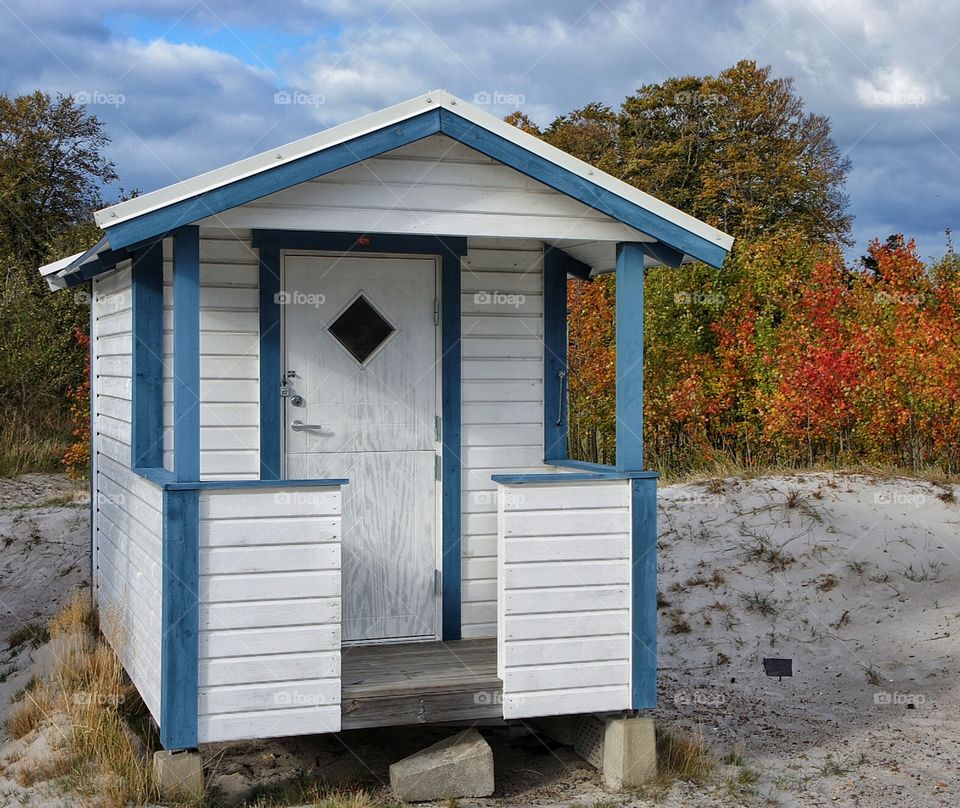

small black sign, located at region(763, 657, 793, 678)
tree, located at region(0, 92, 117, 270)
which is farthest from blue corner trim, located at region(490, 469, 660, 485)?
tree, located at region(0, 92, 117, 270)

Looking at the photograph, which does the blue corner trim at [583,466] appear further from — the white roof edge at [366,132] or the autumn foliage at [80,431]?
the autumn foliage at [80,431]

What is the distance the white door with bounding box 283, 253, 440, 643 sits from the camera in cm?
693

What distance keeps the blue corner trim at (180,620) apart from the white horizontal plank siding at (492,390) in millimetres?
2034

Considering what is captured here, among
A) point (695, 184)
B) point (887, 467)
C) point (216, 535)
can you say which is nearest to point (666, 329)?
point (887, 467)

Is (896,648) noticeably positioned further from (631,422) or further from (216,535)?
(216,535)

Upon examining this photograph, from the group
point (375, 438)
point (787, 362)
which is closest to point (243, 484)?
point (375, 438)

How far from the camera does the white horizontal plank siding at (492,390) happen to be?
719 cm

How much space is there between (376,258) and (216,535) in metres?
2.18

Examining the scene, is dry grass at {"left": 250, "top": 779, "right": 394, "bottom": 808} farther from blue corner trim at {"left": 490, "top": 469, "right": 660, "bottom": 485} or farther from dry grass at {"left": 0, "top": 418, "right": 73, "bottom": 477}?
dry grass at {"left": 0, "top": 418, "right": 73, "bottom": 477}

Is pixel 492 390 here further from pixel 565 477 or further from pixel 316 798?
pixel 316 798

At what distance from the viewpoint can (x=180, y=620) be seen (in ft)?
18.2

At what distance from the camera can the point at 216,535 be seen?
561cm

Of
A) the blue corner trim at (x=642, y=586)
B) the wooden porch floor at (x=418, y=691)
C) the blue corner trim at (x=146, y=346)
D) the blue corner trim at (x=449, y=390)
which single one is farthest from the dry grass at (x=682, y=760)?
the blue corner trim at (x=146, y=346)

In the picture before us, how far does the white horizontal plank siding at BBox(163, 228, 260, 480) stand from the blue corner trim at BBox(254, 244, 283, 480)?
54 mm
